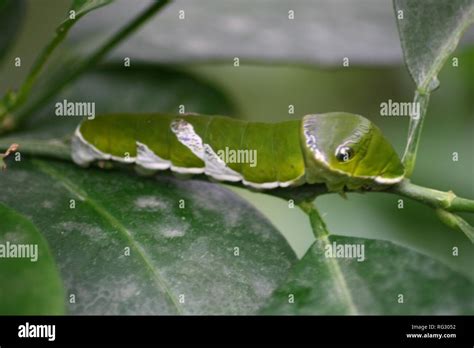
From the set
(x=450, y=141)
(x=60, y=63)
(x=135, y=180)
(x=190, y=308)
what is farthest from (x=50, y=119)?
(x=450, y=141)

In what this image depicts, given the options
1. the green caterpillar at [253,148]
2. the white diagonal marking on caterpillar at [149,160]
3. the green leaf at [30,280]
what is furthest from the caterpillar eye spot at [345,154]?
the green leaf at [30,280]

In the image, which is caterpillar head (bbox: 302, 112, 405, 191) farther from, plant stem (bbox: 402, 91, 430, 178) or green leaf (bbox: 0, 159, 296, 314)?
green leaf (bbox: 0, 159, 296, 314)

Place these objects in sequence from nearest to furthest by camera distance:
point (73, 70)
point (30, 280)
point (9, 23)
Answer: point (30, 280)
point (73, 70)
point (9, 23)

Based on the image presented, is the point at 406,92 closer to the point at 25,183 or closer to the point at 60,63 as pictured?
the point at 60,63

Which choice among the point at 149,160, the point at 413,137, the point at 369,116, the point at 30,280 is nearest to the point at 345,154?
the point at 413,137

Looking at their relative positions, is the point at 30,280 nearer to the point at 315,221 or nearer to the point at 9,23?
the point at 315,221

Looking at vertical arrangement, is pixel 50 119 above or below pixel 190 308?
above

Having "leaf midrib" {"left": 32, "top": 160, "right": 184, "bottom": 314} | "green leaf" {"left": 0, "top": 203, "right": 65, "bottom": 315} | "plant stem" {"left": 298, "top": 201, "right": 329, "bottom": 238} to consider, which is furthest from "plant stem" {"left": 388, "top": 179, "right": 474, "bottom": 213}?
"green leaf" {"left": 0, "top": 203, "right": 65, "bottom": 315}
